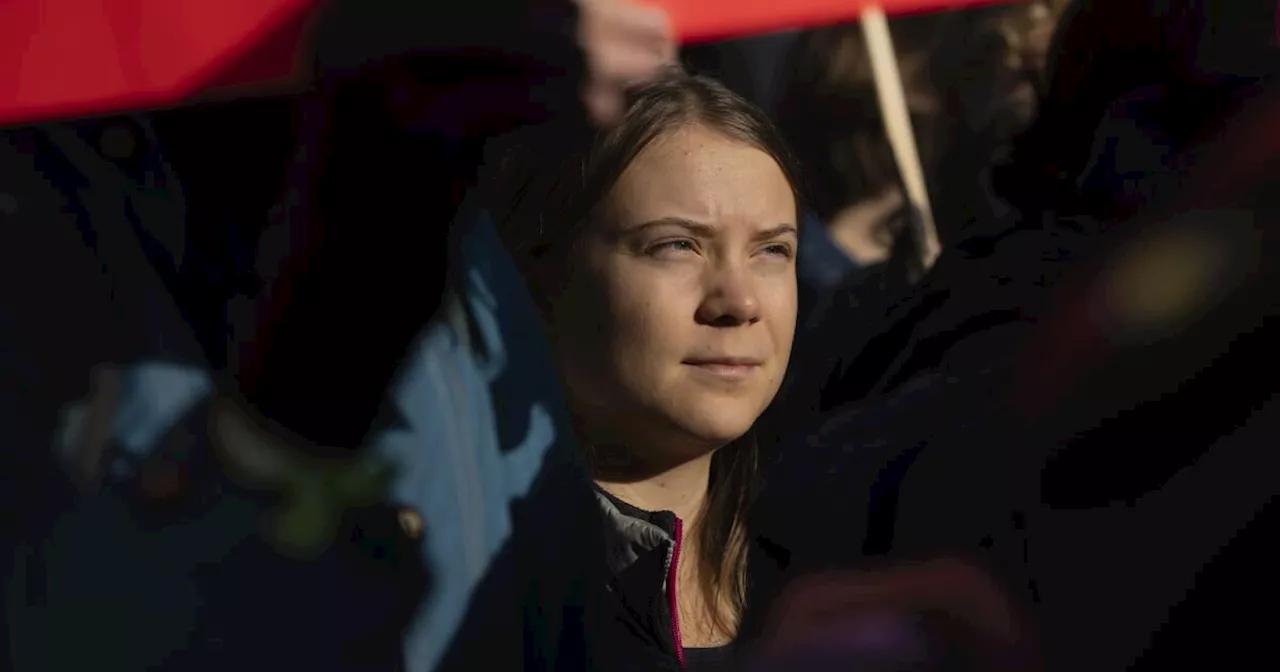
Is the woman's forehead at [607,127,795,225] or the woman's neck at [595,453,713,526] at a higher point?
the woman's forehead at [607,127,795,225]

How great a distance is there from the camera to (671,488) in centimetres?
160

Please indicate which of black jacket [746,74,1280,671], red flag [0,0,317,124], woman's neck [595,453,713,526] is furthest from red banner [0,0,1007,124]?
woman's neck [595,453,713,526]

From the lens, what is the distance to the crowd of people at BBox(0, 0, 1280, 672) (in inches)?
61.4

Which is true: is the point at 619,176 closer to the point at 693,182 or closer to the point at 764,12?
the point at 693,182

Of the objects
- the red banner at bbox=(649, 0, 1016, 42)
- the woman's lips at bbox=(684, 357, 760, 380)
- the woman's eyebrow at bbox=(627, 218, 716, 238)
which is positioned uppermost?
the red banner at bbox=(649, 0, 1016, 42)

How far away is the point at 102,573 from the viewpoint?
5.36 ft

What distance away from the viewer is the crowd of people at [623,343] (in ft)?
5.11

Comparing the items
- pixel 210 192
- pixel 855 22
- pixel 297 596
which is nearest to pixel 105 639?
pixel 297 596

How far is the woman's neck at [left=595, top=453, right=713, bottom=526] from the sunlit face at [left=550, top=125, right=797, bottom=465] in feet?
0.09

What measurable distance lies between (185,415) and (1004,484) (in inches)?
40.0

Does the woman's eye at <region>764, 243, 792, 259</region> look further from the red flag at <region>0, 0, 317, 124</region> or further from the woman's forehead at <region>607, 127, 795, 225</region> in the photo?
the red flag at <region>0, 0, 317, 124</region>

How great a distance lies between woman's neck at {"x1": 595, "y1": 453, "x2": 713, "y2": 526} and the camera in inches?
62.4

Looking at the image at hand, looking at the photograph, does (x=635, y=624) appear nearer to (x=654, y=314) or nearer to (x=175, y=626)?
(x=654, y=314)

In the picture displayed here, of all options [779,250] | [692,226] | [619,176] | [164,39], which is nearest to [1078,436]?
[779,250]
